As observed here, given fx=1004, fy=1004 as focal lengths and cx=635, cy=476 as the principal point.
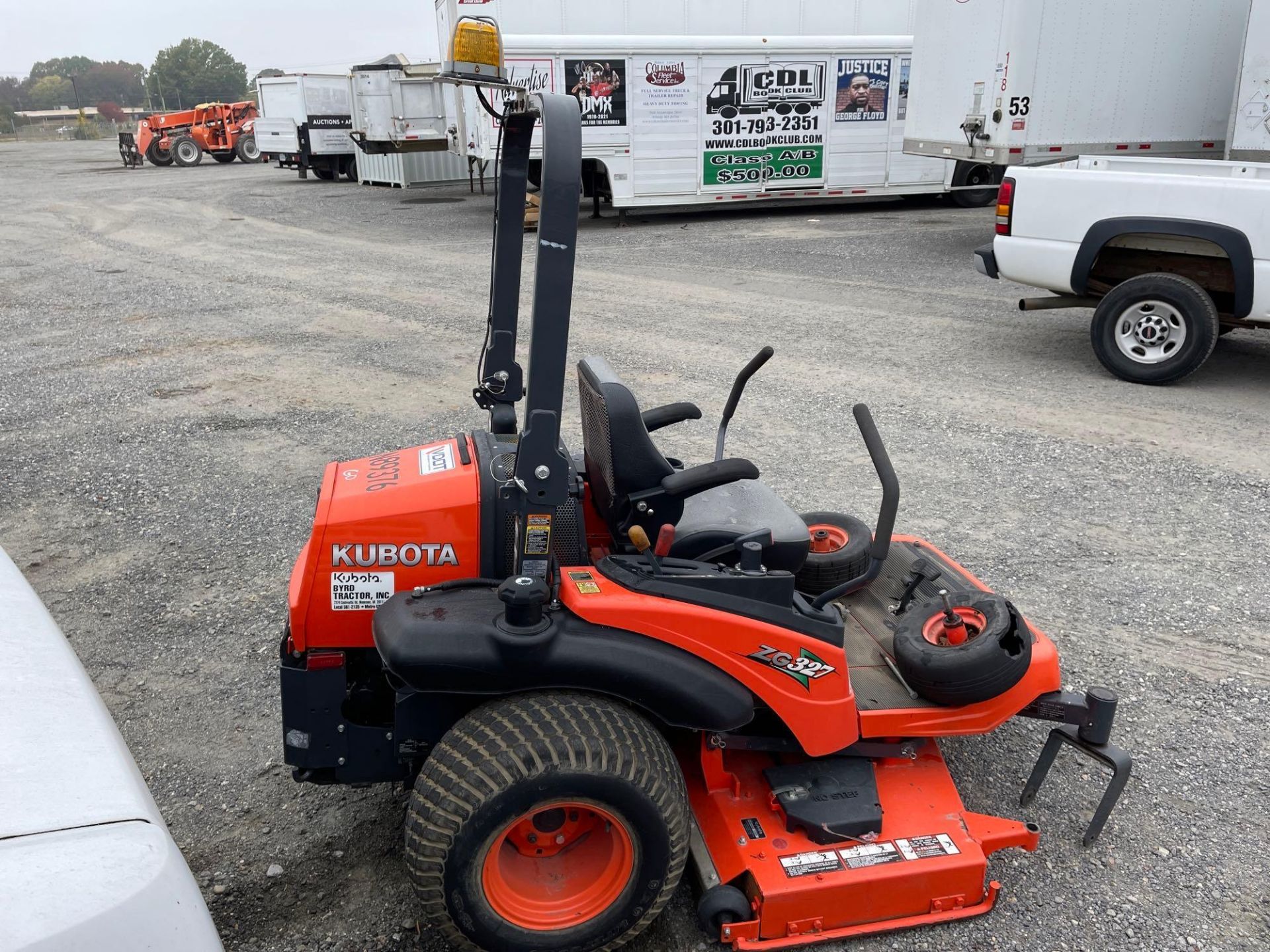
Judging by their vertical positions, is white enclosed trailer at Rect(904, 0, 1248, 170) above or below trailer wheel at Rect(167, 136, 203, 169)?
above

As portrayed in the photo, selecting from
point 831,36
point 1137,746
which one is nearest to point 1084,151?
point 831,36

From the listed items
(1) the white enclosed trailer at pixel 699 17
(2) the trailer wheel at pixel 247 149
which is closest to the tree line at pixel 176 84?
(2) the trailer wheel at pixel 247 149

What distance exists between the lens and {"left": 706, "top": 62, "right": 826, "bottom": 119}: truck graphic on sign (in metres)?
16.5

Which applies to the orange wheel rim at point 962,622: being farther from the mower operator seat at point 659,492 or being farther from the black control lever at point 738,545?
the black control lever at point 738,545

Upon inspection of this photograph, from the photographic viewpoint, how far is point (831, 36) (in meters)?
17.5

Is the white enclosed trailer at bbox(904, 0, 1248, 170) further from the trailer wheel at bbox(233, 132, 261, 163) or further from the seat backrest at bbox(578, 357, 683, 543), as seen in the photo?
the trailer wheel at bbox(233, 132, 261, 163)

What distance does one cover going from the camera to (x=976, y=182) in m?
18.6

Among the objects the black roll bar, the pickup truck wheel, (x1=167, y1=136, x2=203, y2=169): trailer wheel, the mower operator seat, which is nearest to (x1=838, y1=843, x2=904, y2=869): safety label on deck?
the mower operator seat

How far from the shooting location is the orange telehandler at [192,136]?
109ft

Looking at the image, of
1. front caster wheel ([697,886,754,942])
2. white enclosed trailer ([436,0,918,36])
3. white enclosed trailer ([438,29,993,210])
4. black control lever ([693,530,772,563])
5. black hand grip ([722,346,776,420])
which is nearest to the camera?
front caster wheel ([697,886,754,942])

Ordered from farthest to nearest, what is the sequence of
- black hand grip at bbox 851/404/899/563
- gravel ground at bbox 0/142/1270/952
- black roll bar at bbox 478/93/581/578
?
gravel ground at bbox 0/142/1270/952 → black hand grip at bbox 851/404/899/563 → black roll bar at bbox 478/93/581/578

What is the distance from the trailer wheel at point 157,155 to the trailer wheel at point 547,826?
3626 centimetres

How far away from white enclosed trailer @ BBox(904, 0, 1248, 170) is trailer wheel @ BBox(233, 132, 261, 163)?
2878cm

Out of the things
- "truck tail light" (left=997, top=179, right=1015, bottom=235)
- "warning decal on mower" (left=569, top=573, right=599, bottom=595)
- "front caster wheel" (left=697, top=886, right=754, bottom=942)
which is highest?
"truck tail light" (left=997, top=179, right=1015, bottom=235)
